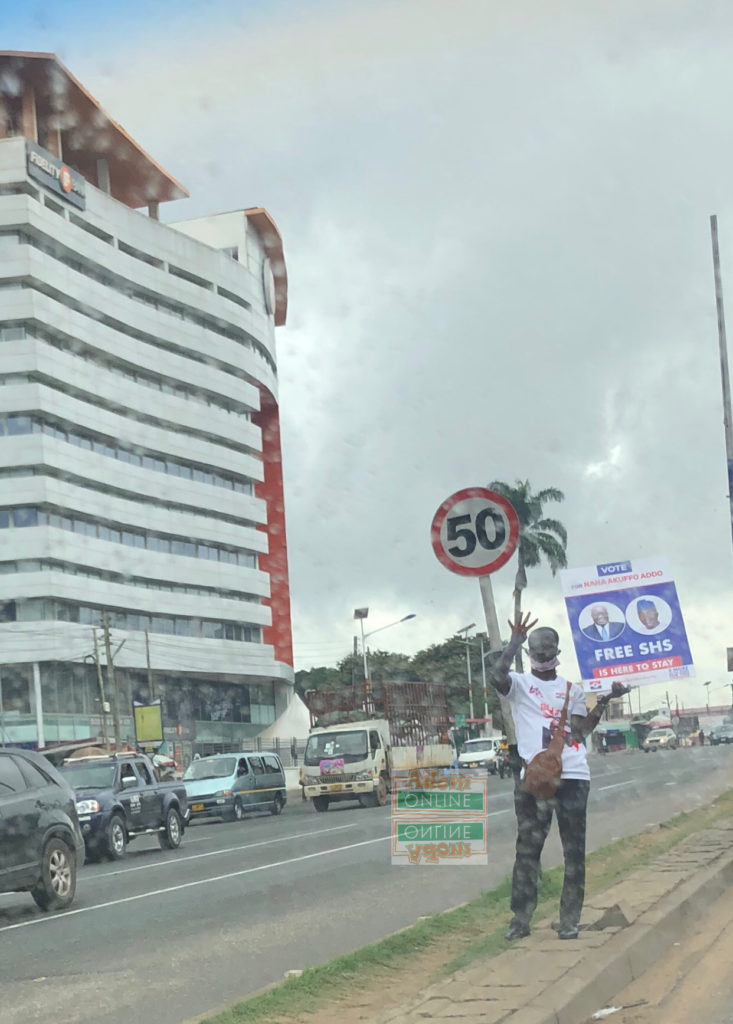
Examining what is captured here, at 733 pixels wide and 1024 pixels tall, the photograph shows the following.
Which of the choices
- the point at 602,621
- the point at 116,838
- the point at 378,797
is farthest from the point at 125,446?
the point at 602,621

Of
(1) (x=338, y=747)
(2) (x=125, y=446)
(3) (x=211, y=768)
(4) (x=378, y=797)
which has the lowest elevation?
(4) (x=378, y=797)

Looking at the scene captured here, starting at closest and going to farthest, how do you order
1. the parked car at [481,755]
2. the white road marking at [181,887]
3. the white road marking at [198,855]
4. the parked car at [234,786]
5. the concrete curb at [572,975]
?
the concrete curb at [572,975], the white road marking at [181,887], the white road marking at [198,855], the parked car at [234,786], the parked car at [481,755]

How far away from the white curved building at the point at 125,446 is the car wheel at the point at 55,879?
46.8m

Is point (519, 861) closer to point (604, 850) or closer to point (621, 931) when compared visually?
point (621, 931)

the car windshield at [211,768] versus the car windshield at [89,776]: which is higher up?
the car windshield at [89,776]

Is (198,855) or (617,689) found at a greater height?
(617,689)

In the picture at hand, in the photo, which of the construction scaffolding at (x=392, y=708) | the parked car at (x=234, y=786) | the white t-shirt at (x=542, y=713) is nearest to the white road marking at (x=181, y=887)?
the white t-shirt at (x=542, y=713)

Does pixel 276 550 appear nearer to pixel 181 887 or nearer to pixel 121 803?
pixel 121 803

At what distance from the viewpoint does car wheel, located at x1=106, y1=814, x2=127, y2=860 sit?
19547 millimetres

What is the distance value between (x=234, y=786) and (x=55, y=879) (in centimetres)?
2007

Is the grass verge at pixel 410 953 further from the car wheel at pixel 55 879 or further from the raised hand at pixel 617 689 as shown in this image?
the car wheel at pixel 55 879

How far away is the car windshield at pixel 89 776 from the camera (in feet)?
67.0

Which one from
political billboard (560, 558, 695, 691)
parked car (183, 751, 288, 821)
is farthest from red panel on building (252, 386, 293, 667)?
political billboard (560, 558, 695, 691)

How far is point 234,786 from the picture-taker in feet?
106
